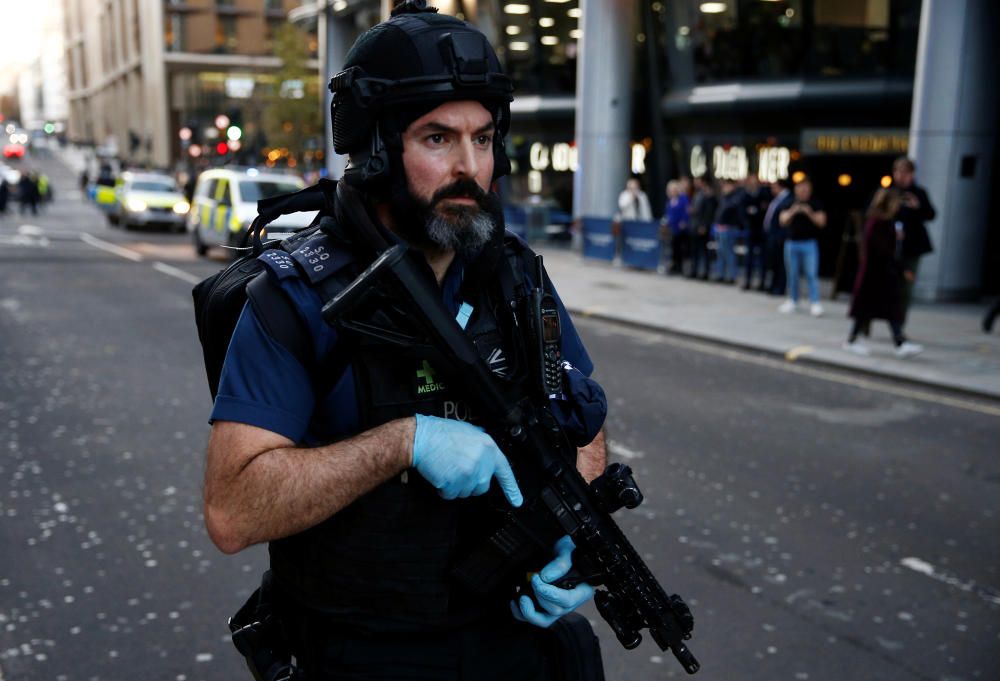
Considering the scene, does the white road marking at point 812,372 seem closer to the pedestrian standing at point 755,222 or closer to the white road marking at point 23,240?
the pedestrian standing at point 755,222

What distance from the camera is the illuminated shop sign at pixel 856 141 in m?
16.6

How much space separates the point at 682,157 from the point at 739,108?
2.67 m

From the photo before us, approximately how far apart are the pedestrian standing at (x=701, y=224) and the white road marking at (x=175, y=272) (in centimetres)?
846

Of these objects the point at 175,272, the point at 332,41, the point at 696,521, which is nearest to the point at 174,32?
the point at 332,41

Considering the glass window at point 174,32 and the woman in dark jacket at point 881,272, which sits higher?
the glass window at point 174,32

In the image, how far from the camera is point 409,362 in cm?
187

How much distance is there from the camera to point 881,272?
32.7 ft

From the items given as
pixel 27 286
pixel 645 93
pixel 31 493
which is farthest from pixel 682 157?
pixel 31 493

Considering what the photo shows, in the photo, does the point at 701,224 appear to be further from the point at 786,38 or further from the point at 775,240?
the point at 786,38

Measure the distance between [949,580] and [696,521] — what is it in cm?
129

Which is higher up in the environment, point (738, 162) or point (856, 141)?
point (856, 141)

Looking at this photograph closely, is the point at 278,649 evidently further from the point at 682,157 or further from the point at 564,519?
the point at 682,157

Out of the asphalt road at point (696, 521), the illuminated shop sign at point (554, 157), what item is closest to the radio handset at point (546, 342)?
the asphalt road at point (696, 521)

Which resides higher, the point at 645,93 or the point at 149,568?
the point at 645,93
